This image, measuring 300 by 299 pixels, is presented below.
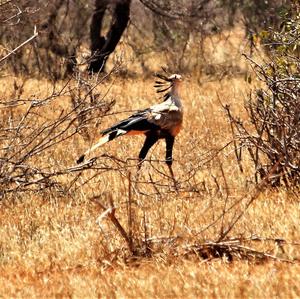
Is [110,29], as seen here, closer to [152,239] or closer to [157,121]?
[157,121]

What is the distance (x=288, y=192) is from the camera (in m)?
6.05

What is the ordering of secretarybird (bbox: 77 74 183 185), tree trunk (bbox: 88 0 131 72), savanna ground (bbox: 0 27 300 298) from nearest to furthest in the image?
savanna ground (bbox: 0 27 300 298), secretarybird (bbox: 77 74 183 185), tree trunk (bbox: 88 0 131 72)

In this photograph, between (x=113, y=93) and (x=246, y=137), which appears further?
(x=113, y=93)

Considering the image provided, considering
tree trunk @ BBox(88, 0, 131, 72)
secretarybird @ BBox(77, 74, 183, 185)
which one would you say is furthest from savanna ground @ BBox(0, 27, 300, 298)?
tree trunk @ BBox(88, 0, 131, 72)

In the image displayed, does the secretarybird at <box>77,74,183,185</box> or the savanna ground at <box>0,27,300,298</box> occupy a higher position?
the secretarybird at <box>77,74,183,185</box>

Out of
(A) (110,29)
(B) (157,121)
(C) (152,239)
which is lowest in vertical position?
(A) (110,29)

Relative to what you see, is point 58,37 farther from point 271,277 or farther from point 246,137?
point 271,277

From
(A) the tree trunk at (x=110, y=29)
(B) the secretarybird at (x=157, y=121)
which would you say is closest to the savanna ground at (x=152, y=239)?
(B) the secretarybird at (x=157, y=121)

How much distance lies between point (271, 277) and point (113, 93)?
887 centimetres

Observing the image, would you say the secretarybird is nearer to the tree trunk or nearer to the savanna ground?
the savanna ground

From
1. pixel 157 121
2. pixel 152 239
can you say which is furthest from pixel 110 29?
pixel 152 239

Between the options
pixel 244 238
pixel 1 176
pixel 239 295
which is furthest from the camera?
pixel 1 176

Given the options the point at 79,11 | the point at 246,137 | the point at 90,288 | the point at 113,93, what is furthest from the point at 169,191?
the point at 79,11

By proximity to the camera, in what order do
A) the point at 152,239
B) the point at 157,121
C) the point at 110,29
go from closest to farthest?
the point at 152,239 < the point at 157,121 < the point at 110,29
